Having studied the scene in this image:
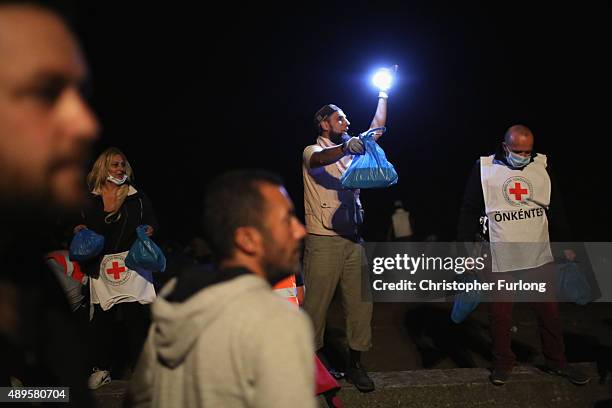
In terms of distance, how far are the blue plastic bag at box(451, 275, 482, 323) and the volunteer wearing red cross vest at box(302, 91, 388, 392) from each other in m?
0.84

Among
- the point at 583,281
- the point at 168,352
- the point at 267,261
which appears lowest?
the point at 583,281

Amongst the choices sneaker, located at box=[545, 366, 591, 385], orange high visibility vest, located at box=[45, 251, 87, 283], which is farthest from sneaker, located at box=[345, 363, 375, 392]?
orange high visibility vest, located at box=[45, 251, 87, 283]

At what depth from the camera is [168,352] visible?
153cm

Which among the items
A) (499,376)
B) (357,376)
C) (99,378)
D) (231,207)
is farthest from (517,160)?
(99,378)

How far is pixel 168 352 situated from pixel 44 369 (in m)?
0.38

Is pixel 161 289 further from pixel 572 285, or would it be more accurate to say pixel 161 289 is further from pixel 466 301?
pixel 572 285

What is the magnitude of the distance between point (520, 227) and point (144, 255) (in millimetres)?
3154

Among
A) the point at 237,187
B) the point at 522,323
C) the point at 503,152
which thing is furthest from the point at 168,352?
the point at 522,323

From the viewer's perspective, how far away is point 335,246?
4398 millimetres

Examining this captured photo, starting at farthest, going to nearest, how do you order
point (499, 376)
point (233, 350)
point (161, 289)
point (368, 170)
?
point (499, 376) < point (368, 170) < point (161, 289) < point (233, 350)

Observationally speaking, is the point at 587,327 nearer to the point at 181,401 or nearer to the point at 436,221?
the point at 181,401

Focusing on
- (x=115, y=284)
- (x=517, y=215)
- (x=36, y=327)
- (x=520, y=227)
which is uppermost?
(x=36, y=327)

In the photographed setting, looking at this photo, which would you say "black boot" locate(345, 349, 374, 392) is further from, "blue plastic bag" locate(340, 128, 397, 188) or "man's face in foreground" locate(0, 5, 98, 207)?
"man's face in foreground" locate(0, 5, 98, 207)

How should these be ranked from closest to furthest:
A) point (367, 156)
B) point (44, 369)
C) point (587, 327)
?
1. point (44, 369)
2. point (367, 156)
3. point (587, 327)
